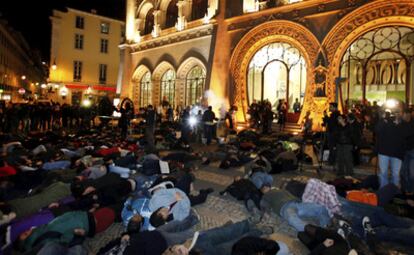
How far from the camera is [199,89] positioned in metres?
22.5

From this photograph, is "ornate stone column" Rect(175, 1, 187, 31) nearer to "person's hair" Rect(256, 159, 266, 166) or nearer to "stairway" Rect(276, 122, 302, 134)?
"stairway" Rect(276, 122, 302, 134)

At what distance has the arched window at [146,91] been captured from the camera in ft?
89.9

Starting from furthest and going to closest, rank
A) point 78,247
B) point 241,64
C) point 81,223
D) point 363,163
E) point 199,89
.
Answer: point 199,89 < point 241,64 < point 363,163 < point 81,223 < point 78,247

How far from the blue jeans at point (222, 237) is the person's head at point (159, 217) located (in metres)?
0.74

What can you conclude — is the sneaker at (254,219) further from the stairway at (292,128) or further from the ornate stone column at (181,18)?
the ornate stone column at (181,18)

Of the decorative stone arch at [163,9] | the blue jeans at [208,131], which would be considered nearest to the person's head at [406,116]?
the blue jeans at [208,131]

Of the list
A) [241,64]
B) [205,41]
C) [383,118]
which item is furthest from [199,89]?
[383,118]

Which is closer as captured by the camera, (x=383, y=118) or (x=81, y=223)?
(x=81, y=223)

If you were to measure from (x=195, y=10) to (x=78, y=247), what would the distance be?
2123cm

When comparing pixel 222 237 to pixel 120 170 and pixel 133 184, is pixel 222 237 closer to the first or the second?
pixel 133 184

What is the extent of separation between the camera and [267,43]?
682 inches

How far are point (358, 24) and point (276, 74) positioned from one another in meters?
6.26

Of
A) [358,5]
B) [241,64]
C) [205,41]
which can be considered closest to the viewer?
[358,5]

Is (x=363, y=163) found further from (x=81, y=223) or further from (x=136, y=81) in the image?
(x=136, y=81)
